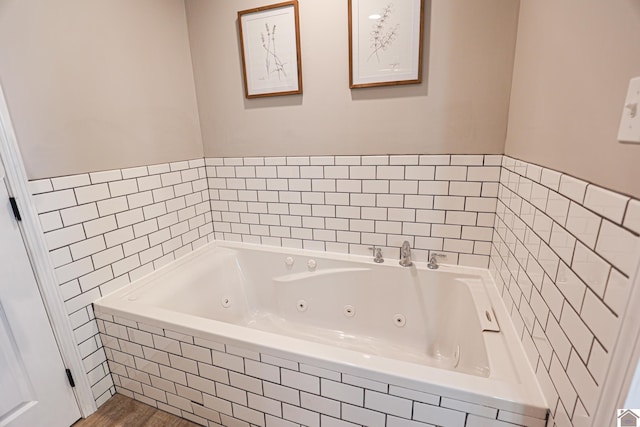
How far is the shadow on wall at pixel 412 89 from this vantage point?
1.47 metres

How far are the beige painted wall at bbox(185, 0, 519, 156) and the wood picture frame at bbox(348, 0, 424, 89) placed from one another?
0.05m

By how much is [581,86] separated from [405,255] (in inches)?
45.6

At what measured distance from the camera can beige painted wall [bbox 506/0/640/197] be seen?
23.4 inches

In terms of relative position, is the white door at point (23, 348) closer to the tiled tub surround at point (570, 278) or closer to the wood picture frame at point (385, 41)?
the wood picture frame at point (385, 41)

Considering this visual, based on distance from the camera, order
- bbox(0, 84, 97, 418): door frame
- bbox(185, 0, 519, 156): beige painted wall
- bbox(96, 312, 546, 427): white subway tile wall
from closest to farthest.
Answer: bbox(96, 312, 546, 427): white subway tile wall
bbox(0, 84, 97, 418): door frame
bbox(185, 0, 519, 156): beige painted wall

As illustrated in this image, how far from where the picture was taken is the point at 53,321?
133 centimetres

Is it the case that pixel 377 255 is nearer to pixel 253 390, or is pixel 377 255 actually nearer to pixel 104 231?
pixel 253 390

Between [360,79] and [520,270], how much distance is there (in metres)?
1.22

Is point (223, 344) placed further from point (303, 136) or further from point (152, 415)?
point (303, 136)

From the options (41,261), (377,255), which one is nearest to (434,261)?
(377,255)

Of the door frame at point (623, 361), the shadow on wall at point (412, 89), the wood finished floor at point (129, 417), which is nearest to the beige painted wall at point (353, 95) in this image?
the shadow on wall at point (412, 89)

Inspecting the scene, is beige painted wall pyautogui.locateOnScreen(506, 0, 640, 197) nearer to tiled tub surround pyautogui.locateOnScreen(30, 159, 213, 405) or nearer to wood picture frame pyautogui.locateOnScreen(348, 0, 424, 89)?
wood picture frame pyautogui.locateOnScreen(348, 0, 424, 89)

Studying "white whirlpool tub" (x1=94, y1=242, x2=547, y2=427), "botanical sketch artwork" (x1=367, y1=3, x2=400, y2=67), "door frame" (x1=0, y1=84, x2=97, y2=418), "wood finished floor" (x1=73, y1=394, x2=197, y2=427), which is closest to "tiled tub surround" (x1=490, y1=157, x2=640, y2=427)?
"white whirlpool tub" (x1=94, y1=242, x2=547, y2=427)

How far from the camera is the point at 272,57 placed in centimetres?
176
